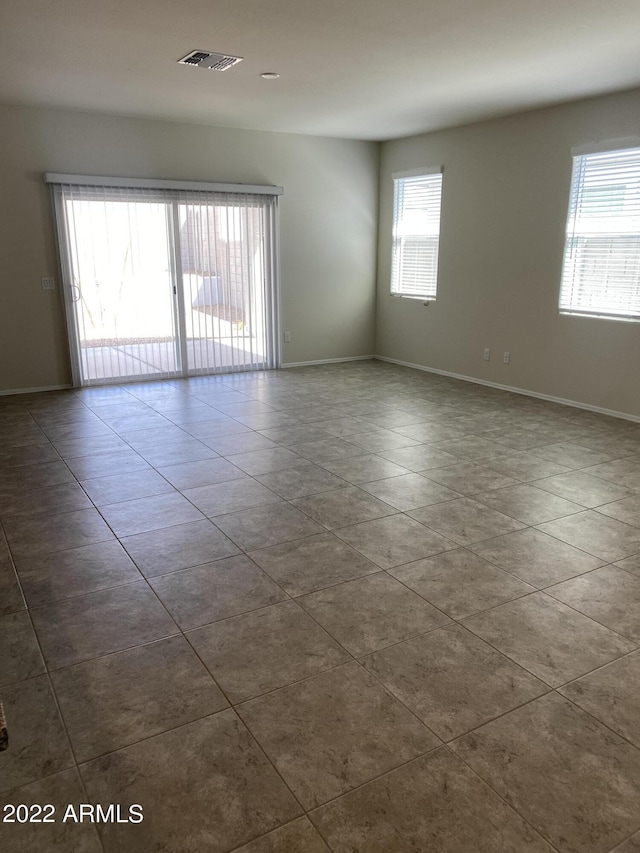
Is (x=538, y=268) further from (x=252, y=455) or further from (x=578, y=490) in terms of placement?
(x=252, y=455)

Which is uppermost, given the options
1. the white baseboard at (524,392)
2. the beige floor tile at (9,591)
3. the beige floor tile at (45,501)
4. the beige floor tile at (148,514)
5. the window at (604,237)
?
the window at (604,237)

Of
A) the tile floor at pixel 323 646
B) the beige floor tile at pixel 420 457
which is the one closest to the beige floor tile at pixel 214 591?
the tile floor at pixel 323 646

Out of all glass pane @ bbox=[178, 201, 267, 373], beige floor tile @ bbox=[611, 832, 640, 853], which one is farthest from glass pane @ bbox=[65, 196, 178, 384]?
beige floor tile @ bbox=[611, 832, 640, 853]

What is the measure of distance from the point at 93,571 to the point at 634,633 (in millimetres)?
2153

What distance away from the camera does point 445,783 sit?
1.65 meters

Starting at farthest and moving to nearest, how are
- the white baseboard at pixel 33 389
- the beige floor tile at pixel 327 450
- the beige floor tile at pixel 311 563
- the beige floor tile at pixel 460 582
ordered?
the white baseboard at pixel 33 389 < the beige floor tile at pixel 327 450 < the beige floor tile at pixel 311 563 < the beige floor tile at pixel 460 582

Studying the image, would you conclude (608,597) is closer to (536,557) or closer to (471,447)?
(536,557)

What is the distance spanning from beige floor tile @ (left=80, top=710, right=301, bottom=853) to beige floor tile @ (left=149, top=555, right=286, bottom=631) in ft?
1.90

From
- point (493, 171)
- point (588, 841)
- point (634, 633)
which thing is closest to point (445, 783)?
point (588, 841)

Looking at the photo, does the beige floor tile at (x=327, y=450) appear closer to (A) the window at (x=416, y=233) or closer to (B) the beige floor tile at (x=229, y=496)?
(B) the beige floor tile at (x=229, y=496)

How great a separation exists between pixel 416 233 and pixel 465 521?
4.71 meters

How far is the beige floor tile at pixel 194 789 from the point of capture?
1.50m

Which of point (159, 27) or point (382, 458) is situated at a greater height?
point (159, 27)

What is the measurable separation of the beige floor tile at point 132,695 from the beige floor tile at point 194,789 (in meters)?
0.05
